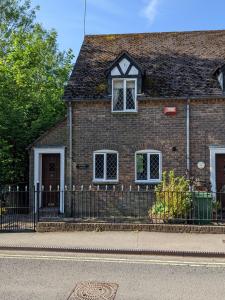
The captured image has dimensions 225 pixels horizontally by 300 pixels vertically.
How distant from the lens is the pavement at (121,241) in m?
10.2

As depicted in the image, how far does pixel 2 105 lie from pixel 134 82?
627 centimetres

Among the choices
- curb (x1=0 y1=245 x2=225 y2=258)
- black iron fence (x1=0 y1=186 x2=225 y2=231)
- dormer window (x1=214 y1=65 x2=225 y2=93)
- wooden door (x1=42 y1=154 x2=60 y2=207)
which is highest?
dormer window (x1=214 y1=65 x2=225 y2=93)

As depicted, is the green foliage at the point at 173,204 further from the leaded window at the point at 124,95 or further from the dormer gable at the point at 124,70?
the dormer gable at the point at 124,70

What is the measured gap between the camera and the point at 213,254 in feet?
31.8

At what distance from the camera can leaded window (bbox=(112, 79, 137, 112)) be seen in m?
16.9

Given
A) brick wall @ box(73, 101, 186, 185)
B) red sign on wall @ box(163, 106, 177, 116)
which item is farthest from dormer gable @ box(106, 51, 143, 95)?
red sign on wall @ box(163, 106, 177, 116)

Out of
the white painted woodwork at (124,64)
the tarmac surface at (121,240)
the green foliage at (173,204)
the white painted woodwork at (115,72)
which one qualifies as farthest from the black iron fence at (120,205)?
the white painted woodwork at (124,64)

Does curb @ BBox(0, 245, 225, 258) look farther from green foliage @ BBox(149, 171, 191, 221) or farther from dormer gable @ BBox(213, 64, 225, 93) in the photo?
dormer gable @ BBox(213, 64, 225, 93)

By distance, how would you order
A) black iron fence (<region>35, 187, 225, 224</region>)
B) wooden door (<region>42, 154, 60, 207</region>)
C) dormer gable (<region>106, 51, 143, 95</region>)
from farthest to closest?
1. wooden door (<region>42, 154, 60, 207</region>)
2. dormer gable (<region>106, 51, 143, 95</region>)
3. black iron fence (<region>35, 187, 225, 224</region>)

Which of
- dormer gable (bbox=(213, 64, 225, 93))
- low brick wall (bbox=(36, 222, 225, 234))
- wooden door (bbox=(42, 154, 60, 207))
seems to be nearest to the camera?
low brick wall (bbox=(36, 222, 225, 234))

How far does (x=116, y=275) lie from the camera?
7.90 metres

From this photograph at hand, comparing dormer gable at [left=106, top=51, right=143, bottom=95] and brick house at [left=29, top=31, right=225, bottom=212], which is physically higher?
dormer gable at [left=106, top=51, right=143, bottom=95]

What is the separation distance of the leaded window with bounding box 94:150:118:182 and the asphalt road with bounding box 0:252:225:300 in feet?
22.9

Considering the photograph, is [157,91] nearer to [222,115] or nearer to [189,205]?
[222,115]
